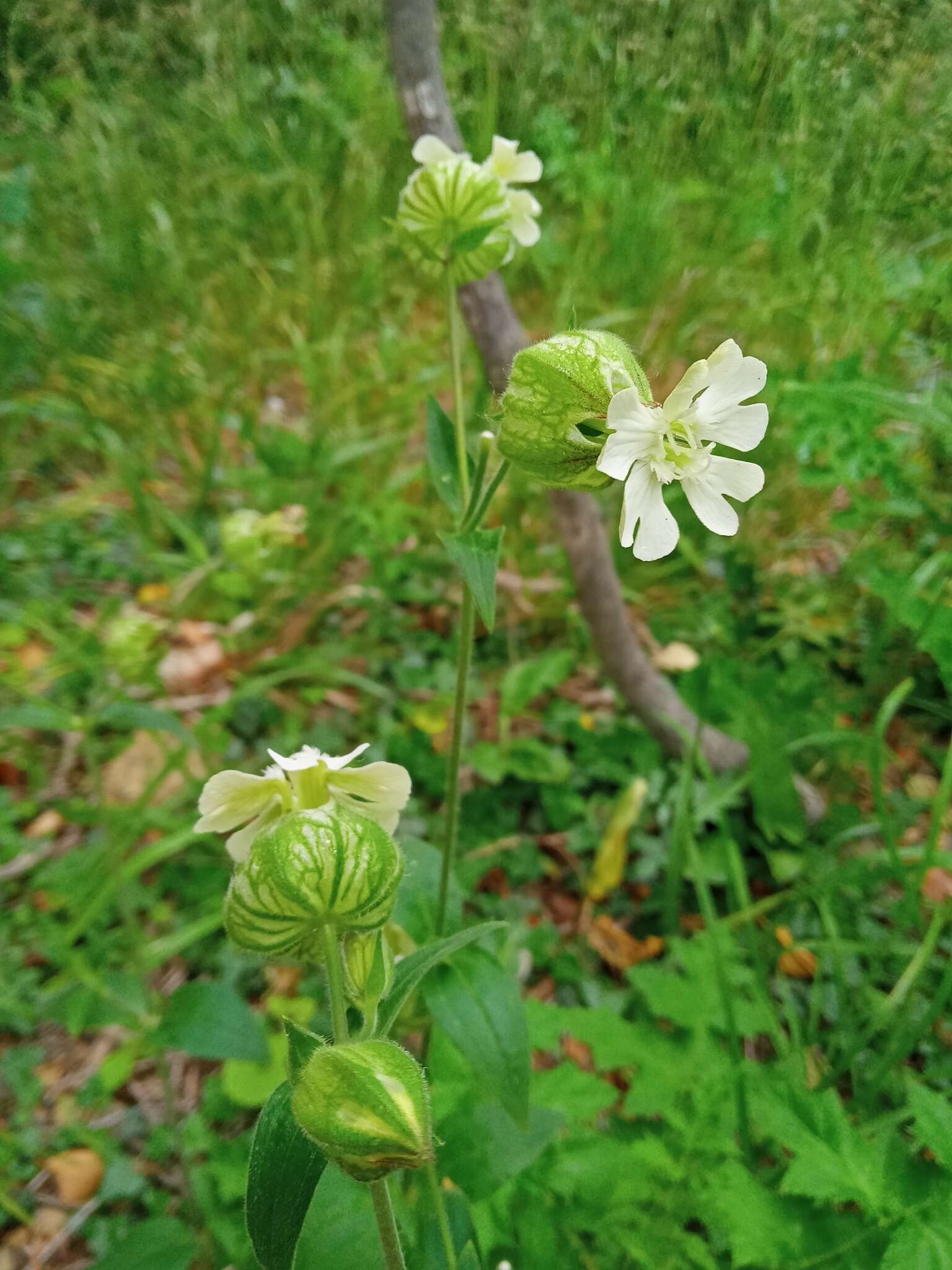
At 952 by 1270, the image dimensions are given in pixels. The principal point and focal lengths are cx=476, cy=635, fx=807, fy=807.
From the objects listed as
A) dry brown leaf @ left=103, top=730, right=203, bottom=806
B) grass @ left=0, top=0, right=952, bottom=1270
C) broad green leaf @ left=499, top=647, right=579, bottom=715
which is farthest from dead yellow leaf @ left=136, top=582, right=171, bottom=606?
broad green leaf @ left=499, top=647, right=579, bottom=715

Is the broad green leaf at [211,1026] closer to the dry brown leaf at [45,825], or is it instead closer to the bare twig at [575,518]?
the dry brown leaf at [45,825]

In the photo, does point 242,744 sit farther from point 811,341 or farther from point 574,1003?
point 811,341

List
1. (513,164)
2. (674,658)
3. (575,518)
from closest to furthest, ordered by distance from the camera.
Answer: (513,164), (575,518), (674,658)

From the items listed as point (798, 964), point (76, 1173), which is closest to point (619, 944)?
point (798, 964)

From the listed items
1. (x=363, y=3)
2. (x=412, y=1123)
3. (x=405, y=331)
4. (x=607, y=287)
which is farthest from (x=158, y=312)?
(x=412, y=1123)

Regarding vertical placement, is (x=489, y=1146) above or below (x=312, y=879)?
below

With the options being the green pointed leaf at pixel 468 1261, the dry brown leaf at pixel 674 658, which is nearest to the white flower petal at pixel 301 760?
the green pointed leaf at pixel 468 1261

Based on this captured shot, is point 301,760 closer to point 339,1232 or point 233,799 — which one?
point 233,799
